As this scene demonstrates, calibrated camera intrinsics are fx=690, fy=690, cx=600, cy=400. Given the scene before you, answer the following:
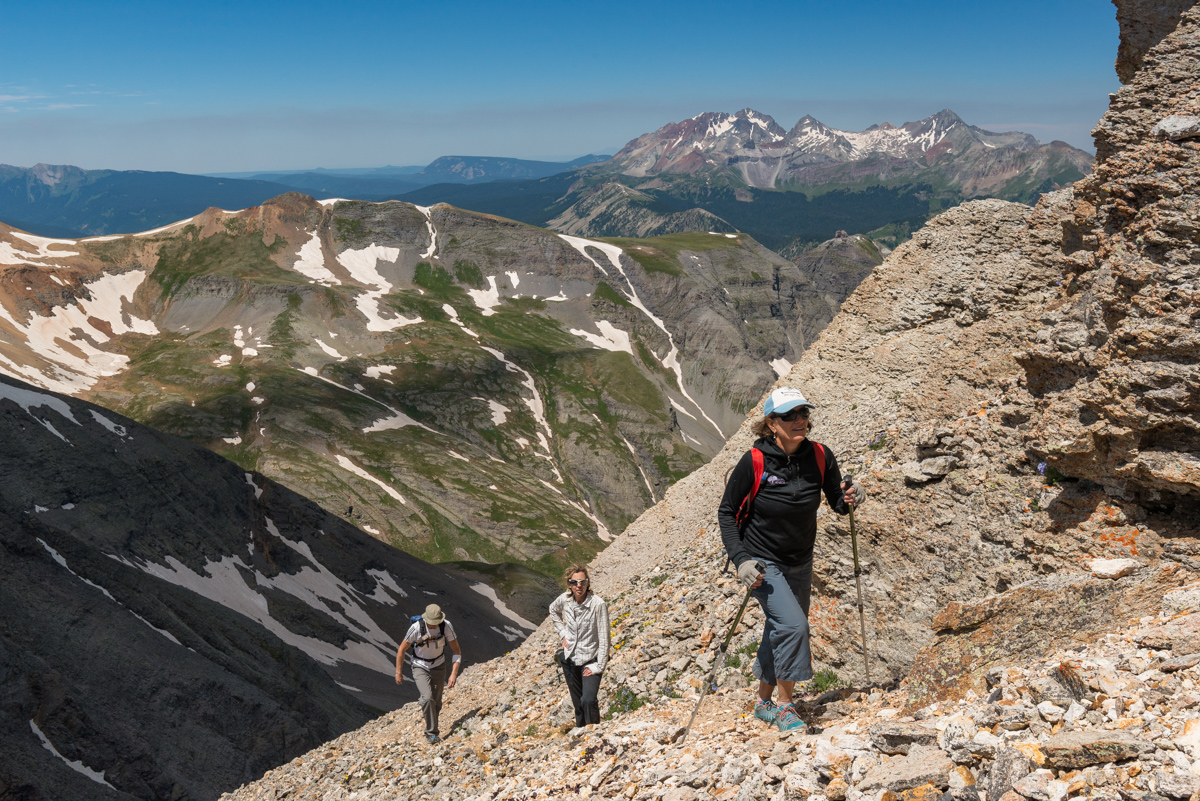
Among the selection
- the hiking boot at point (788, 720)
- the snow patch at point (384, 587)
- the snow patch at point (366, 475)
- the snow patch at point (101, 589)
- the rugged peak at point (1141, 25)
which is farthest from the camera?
the snow patch at point (366, 475)

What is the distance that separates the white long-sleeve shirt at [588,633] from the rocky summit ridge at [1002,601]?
3.63ft

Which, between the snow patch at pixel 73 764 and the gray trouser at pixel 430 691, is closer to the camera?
the gray trouser at pixel 430 691

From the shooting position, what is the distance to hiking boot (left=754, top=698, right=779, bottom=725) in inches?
342

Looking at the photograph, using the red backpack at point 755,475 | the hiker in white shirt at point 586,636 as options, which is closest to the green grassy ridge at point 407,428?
the hiker in white shirt at point 586,636

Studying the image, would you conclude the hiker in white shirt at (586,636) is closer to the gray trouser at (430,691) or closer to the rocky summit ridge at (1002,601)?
the rocky summit ridge at (1002,601)

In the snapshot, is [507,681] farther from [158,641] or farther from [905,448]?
[158,641]

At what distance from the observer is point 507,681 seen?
61.3ft

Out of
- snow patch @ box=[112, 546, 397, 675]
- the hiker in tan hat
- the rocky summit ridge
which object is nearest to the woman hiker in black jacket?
the rocky summit ridge

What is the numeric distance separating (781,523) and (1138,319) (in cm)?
519

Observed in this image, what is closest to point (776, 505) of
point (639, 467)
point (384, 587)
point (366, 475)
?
point (384, 587)

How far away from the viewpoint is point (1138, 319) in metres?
8.66

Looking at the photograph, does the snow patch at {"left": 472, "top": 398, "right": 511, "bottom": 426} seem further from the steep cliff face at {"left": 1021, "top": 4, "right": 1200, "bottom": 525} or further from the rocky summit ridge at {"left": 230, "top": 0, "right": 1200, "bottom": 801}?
the steep cliff face at {"left": 1021, "top": 4, "right": 1200, "bottom": 525}

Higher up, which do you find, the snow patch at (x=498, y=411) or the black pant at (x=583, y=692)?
the black pant at (x=583, y=692)

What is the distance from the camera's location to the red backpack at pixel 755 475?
8.41 m
